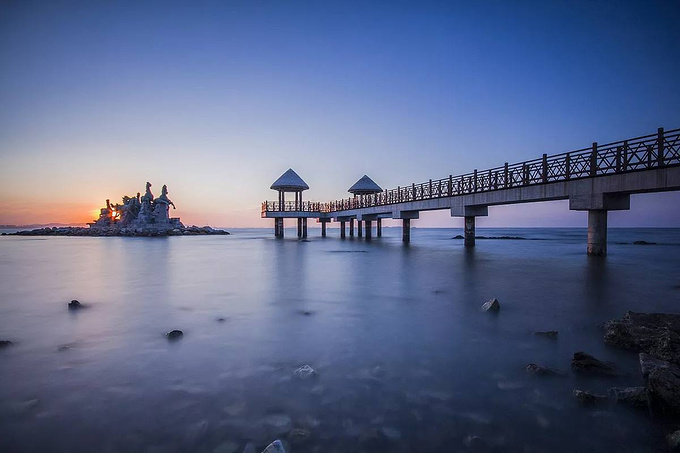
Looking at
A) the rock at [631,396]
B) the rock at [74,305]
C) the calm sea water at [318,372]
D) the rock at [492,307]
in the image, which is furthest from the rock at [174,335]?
the rock at [492,307]

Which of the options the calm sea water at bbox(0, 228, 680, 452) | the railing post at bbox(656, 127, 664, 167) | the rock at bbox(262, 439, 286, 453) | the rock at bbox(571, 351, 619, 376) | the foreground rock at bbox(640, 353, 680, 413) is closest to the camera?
the rock at bbox(262, 439, 286, 453)

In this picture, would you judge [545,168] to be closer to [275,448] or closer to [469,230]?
[469,230]

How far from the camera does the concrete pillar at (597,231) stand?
16.2m

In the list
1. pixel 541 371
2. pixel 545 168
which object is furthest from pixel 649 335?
pixel 545 168

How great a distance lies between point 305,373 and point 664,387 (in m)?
3.89

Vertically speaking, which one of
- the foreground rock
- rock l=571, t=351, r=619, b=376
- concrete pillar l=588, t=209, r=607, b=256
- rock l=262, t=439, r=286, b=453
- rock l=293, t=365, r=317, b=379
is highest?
concrete pillar l=588, t=209, r=607, b=256

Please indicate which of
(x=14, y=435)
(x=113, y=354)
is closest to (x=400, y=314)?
(x=113, y=354)

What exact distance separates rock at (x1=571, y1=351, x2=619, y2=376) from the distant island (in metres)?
64.8

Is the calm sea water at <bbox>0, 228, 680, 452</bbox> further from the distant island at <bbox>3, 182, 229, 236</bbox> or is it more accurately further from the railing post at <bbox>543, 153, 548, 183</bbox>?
the distant island at <bbox>3, 182, 229, 236</bbox>

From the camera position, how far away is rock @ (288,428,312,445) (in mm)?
2971

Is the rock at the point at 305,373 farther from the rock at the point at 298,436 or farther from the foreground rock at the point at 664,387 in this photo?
the foreground rock at the point at 664,387

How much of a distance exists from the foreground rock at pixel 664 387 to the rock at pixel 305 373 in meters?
3.67

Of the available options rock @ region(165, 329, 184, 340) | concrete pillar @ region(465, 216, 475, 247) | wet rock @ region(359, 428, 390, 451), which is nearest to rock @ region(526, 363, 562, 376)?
wet rock @ region(359, 428, 390, 451)

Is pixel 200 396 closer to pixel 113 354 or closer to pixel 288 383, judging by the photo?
pixel 288 383
